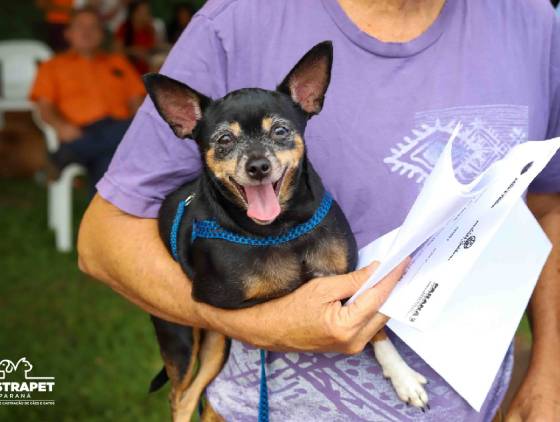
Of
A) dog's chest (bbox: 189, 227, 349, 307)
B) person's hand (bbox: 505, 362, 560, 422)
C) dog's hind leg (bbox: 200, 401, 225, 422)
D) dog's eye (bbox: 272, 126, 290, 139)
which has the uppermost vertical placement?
dog's eye (bbox: 272, 126, 290, 139)

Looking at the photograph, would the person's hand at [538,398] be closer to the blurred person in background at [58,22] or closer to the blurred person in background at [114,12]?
the blurred person in background at [58,22]

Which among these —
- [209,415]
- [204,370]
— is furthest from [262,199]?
[204,370]

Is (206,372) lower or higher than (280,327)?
lower

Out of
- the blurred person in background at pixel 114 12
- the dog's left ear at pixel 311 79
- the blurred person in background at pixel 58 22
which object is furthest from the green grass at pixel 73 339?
the blurred person in background at pixel 114 12

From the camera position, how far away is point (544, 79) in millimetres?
1729

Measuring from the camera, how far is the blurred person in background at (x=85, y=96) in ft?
21.4

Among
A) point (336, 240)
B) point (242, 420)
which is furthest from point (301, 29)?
point (242, 420)

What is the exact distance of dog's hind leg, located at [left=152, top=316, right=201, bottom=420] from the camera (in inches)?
86.0

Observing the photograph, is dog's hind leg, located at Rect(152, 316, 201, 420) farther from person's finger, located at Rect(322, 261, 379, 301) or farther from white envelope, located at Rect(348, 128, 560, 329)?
white envelope, located at Rect(348, 128, 560, 329)

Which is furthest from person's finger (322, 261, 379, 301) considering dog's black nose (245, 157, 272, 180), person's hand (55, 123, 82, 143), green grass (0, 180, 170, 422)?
person's hand (55, 123, 82, 143)

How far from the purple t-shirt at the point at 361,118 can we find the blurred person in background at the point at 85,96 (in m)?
4.91

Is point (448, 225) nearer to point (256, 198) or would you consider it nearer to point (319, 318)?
point (319, 318)

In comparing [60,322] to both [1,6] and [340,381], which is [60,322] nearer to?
[340,381]

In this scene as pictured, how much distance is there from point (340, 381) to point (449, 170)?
20.9 inches
